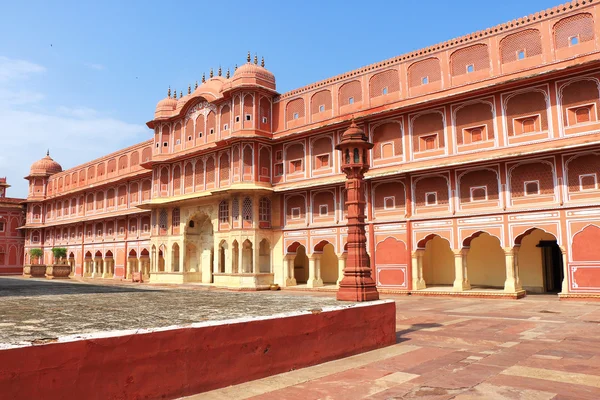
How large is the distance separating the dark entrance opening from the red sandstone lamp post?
12472 mm

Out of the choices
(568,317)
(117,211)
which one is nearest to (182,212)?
(117,211)

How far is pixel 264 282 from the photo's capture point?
2330 cm

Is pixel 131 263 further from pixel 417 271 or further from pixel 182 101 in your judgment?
pixel 417 271

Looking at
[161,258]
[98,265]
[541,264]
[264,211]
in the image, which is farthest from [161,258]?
[541,264]

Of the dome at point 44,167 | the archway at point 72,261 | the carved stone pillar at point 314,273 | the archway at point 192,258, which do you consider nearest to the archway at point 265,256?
the carved stone pillar at point 314,273

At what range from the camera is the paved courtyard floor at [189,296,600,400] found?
499cm

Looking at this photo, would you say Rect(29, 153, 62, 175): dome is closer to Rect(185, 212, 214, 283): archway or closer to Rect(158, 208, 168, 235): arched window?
Rect(158, 208, 168, 235): arched window

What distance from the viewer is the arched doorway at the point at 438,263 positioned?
22.1 metres

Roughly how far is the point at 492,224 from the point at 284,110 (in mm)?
11686

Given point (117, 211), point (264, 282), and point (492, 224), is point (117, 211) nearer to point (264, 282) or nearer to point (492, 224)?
point (264, 282)

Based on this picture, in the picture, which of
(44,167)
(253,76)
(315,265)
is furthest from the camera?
(44,167)

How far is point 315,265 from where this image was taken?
75.1ft

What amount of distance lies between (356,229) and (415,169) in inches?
403

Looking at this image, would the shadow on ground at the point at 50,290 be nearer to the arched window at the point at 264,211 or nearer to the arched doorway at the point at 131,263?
the arched window at the point at 264,211
